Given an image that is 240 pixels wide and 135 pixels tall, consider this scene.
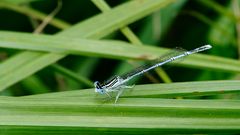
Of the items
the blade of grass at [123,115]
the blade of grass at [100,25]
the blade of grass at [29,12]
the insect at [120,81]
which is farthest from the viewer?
the blade of grass at [29,12]

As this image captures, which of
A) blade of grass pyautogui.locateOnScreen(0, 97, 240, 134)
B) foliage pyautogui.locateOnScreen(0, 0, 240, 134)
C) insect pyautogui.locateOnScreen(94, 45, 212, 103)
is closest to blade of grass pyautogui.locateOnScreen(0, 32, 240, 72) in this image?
foliage pyautogui.locateOnScreen(0, 0, 240, 134)


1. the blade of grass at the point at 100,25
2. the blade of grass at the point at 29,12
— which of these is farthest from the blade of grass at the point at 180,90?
the blade of grass at the point at 29,12

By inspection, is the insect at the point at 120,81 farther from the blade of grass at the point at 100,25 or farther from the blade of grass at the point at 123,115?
the blade of grass at the point at 100,25

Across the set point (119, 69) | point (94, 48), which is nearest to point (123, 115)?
point (94, 48)

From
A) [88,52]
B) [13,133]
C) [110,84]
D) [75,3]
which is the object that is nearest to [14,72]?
[88,52]

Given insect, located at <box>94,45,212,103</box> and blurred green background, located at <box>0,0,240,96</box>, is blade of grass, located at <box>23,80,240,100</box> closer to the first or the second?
insect, located at <box>94,45,212,103</box>
